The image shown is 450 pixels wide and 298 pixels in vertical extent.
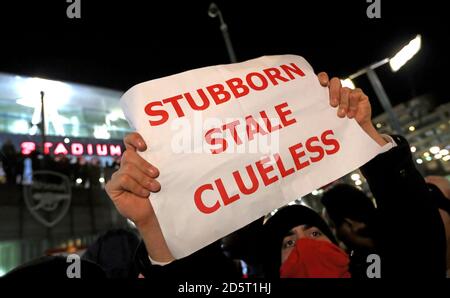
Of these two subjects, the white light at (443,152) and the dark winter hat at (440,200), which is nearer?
the dark winter hat at (440,200)

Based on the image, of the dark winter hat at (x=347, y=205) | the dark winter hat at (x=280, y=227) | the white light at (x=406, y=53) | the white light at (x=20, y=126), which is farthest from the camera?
the white light at (x=20, y=126)

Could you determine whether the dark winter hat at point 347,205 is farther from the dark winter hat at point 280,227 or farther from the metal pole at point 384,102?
the metal pole at point 384,102

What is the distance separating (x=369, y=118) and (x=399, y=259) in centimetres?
66

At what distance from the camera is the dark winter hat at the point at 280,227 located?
7.24ft

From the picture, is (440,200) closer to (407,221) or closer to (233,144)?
(407,221)

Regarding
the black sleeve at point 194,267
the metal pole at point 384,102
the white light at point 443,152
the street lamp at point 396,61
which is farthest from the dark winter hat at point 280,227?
the white light at point 443,152

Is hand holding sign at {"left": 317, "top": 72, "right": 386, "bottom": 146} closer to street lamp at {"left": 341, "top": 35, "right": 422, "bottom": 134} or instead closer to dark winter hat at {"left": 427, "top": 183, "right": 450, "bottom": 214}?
dark winter hat at {"left": 427, "top": 183, "right": 450, "bottom": 214}

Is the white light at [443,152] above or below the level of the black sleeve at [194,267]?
above

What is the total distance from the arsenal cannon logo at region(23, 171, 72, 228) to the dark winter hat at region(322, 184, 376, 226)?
10901mm

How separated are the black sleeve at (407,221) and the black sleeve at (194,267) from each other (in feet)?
2.49

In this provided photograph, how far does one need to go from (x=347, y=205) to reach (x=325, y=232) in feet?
1.42

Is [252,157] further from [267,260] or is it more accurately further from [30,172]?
[30,172]

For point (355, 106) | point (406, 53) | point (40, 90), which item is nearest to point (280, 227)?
point (355, 106)

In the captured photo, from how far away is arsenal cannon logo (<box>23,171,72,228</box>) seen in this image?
11.7 metres
